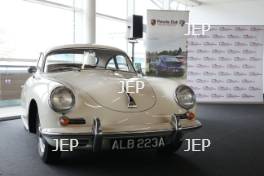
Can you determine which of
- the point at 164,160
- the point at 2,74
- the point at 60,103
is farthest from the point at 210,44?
the point at 60,103

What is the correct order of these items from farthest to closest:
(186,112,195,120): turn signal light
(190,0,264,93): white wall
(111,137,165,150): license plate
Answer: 1. (190,0,264,93): white wall
2. (186,112,195,120): turn signal light
3. (111,137,165,150): license plate

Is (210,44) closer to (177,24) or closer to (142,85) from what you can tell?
(177,24)

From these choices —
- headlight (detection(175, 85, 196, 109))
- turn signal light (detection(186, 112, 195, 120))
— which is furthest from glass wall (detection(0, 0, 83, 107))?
turn signal light (detection(186, 112, 195, 120))

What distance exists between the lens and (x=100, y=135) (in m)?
2.40

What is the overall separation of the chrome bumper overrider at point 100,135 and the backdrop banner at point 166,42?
15.9 ft

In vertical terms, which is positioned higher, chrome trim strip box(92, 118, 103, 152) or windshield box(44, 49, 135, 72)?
windshield box(44, 49, 135, 72)

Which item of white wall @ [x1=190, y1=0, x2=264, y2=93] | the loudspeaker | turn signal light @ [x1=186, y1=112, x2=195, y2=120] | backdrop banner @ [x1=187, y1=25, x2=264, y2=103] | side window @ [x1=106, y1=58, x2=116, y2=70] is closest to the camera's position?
turn signal light @ [x1=186, y1=112, x2=195, y2=120]

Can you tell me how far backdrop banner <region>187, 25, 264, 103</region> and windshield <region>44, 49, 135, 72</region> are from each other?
493cm

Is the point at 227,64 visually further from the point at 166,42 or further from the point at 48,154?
the point at 48,154

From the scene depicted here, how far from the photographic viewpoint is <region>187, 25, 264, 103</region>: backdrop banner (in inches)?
331

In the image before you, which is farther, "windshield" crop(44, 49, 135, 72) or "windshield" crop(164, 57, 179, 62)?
"windshield" crop(164, 57, 179, 62)

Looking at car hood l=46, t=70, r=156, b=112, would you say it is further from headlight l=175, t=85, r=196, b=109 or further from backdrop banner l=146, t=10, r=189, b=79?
backdrop banner l=146, t=10, r=189, b=79

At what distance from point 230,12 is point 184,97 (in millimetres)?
10739

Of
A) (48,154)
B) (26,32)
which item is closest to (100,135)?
(48,154)
